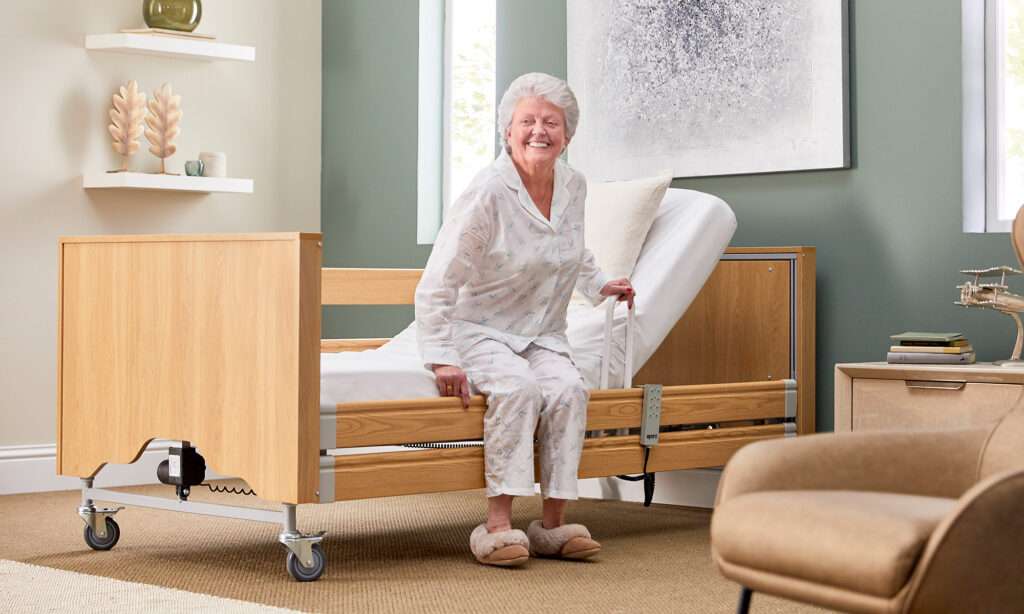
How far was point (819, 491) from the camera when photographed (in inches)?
88.0

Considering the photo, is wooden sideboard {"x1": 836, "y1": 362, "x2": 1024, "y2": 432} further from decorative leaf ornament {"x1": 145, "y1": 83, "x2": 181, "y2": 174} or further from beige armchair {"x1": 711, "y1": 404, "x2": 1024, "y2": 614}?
decorative leaf ornament {"x1": 145, "y1": 83, "x2": 181, "y2": 174}

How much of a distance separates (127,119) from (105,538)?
6.33 feet

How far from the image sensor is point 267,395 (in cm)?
316

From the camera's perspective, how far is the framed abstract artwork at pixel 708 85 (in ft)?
14.0

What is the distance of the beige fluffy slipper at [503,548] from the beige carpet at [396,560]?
31mm

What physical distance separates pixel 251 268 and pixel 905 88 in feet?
6.40

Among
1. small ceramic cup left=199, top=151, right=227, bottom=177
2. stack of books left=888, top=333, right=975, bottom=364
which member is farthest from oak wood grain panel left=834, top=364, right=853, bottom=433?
small ceramic cup left=199, top=151, right=227, bottom=177

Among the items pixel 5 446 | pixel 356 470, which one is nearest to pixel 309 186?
pixel 5 446

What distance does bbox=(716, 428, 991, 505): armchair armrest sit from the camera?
87.4 inches

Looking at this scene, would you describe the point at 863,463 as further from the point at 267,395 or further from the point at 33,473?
the point at 33,473

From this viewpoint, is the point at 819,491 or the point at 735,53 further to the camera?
the point at 735,53

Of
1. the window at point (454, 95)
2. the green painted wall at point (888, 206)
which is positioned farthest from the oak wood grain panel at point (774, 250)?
the window at point (454, 95)

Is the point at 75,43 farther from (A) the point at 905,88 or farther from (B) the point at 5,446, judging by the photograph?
(A) the point at 905,88

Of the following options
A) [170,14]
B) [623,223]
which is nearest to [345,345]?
[623,223]
